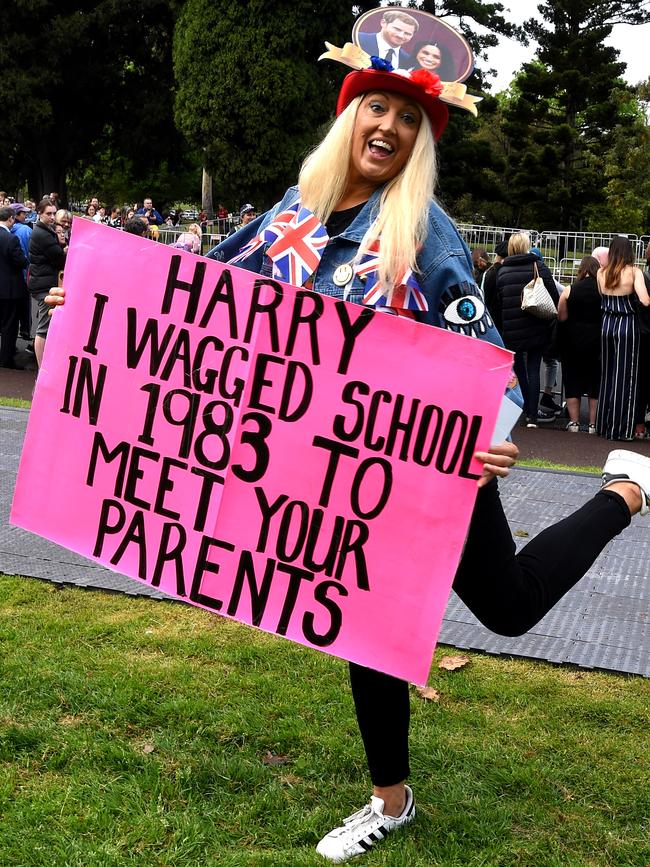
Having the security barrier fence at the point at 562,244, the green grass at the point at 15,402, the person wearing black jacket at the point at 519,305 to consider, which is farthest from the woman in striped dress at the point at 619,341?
the security barrier fence at the point at 562,244

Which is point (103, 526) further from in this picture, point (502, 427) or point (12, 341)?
point (12, 341)

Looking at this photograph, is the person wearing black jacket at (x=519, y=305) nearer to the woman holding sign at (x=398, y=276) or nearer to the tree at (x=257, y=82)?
the woman holding sign at (x=398, y=276)

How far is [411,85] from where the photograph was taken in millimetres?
2654

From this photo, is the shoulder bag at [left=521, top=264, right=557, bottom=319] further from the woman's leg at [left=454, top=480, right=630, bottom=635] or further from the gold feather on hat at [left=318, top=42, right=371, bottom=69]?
the gold feather on hat at [left=318, top=42, right=371, bottom=69]

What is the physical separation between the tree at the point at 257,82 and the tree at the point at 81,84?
10.5 feet

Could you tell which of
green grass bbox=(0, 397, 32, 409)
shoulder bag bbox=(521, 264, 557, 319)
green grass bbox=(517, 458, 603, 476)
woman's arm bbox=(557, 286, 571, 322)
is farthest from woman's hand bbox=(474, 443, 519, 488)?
woman's arm bbox=(557, 286, 571, 322)

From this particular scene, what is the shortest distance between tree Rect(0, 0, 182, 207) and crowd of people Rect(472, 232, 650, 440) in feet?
86.3

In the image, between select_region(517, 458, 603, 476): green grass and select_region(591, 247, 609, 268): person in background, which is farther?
select_region(591, 247, 609, 268): person in background

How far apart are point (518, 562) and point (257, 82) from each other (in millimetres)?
29689

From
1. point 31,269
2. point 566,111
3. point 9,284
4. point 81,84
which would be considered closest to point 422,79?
point 31,269

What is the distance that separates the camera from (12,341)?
43.7ft

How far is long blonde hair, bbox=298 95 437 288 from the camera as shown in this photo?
258cm

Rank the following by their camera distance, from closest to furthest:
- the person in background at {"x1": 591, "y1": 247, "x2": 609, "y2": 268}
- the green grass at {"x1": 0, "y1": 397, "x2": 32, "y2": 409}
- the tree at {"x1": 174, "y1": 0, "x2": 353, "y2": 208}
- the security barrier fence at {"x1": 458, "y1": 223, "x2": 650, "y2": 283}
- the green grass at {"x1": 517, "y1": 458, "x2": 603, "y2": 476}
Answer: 1. the green grass at {"x1": 517, "y1": 458, "x2": 603, "y2": 476}
2. the green grass at {"x1": 0, "y1": 397, "x2": 32, "y2": 409}
3. the person in background at {"x1": 591, "y1": 247, "x2": 609, "y2": 268}
4. the security barrier fence at {"x1": 458, "y1": 223, "x2": 650, "y2": 283}
5. the tree at {"x1": 174, "y1": 0, "x2": 353, "y2": 208}

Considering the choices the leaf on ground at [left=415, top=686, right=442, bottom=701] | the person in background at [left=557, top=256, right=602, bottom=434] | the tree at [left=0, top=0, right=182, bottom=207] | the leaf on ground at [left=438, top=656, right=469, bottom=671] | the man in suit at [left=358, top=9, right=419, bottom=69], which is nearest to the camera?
the man in suit at [left=358, top=9, right=419, bottom=69]
